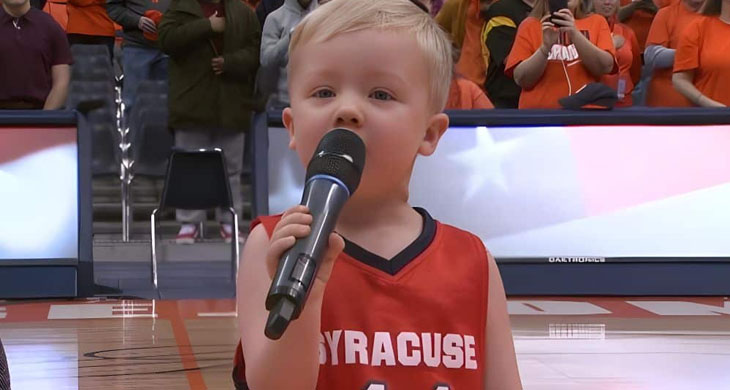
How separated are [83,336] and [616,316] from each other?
9.12ft

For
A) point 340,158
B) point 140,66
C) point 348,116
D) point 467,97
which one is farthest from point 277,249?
point 140,66

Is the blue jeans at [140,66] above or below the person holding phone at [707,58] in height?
below

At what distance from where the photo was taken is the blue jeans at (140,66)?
9.98 m

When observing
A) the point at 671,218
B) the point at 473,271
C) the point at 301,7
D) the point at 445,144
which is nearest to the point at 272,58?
the point at 301,7

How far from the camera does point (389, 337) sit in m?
1.84

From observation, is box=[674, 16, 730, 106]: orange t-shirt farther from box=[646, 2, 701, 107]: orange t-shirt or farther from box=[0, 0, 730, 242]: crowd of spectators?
box=[646, 2, 701, 107]: orange t-shirt

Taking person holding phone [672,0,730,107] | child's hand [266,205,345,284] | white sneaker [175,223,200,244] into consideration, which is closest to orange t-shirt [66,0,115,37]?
white sneaker [175,223,200,244]

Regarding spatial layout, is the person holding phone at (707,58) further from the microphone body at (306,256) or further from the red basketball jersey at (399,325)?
the microphone body at (306,256)

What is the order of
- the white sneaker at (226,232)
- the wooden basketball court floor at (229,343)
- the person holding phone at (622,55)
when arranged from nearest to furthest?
the wooden basketball court floor at (229,343) < the person holding phone at (622,55) < the white sneaker at (226,232)

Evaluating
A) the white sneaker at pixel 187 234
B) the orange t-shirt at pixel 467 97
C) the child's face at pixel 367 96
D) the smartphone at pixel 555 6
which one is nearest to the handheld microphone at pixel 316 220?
the child's face at pixel 367 96

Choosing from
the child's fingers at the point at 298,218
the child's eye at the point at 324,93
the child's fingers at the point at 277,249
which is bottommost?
the child's fingers at the point at 277,249

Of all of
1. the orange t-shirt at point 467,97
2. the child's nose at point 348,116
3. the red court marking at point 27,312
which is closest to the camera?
the child's nose at point 348,116

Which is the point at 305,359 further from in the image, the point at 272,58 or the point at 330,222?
the point at 272,58

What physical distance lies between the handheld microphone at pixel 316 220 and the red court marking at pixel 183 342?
3363 millimetres
